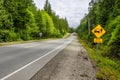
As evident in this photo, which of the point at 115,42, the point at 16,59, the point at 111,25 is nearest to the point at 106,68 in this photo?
the point at 16,59

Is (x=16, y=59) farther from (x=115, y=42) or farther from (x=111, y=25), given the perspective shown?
(x=111, y=25)

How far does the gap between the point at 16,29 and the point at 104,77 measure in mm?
50676

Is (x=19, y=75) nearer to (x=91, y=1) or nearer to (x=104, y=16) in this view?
(x=104, y=16)

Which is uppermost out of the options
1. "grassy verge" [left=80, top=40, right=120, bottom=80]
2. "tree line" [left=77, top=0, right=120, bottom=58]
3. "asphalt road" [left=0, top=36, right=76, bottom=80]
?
"tree line" [left=77, top=0, right=120, bottom=58]

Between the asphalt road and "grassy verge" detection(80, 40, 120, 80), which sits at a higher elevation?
the asphalt road

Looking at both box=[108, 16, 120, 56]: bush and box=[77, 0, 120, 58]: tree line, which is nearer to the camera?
box=[108, 16, 120, 56]: bush

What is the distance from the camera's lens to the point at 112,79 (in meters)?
11.7

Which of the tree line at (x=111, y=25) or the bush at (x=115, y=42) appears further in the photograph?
the tree line at (x=111, y=25)

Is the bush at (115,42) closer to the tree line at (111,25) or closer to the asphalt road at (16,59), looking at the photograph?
the tree line at (111,25)

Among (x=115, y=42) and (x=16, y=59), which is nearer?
(x=16, y=59)

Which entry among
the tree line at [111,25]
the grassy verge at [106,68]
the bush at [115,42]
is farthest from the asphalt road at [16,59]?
the tree line at [111,25]

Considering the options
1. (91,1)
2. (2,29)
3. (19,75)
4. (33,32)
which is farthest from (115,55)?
(91,1)

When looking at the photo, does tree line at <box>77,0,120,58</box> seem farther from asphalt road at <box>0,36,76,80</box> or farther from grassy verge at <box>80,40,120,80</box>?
asphalt road at <box>0,36,76,80</box>

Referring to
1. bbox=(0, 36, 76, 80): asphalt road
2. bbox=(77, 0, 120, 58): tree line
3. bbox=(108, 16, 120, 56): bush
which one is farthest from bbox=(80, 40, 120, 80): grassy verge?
bbox=(0, 36, 76, 80): asphalt road
